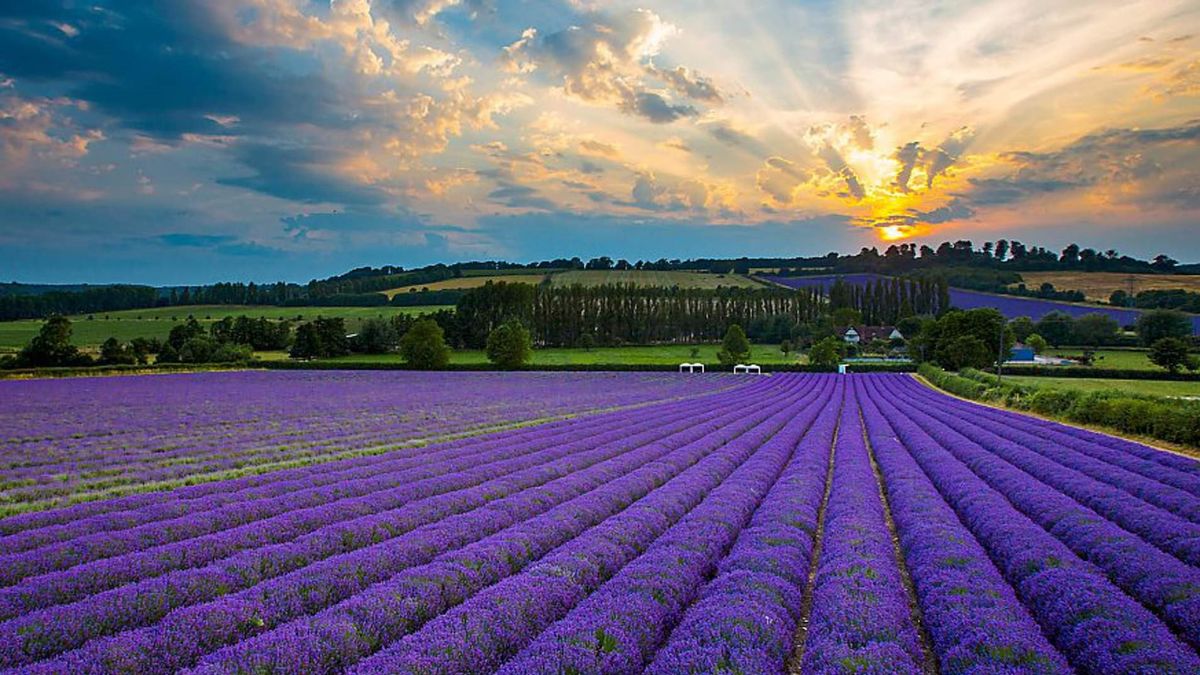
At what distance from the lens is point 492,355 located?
275 feet

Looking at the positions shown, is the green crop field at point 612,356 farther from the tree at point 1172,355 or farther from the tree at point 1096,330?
the tree at point 1096,330

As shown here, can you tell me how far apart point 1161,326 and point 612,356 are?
71.1 metres

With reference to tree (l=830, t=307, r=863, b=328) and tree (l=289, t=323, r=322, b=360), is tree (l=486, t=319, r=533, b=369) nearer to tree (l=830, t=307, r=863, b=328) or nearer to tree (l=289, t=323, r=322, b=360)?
tree (l=289, t=323, r=322, b=360)

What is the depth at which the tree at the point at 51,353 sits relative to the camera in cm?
6769

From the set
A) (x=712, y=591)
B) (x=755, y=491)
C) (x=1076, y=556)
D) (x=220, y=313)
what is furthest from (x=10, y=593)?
(x=220, y=313)

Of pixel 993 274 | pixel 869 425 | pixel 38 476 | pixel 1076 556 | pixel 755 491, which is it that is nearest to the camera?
pixel 1076 556

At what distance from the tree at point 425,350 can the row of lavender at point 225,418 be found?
18.1 meters

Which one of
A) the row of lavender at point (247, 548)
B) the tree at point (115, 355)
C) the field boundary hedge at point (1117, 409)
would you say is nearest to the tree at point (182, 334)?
the tree at point (115, 355)

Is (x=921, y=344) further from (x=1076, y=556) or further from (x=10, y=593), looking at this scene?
(x=10, y=593)

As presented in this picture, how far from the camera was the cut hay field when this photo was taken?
520 feet

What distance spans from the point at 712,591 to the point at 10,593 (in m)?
7.53

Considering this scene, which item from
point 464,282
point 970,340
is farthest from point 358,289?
point 970,340

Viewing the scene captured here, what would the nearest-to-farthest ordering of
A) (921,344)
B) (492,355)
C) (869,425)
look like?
(869,425) → (492,355) → (921,344)

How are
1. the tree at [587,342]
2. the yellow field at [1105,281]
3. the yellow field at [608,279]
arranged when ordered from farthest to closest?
the yellow field at [608,279] < the yellow field at [1105,281] < the tree at [587,342]
